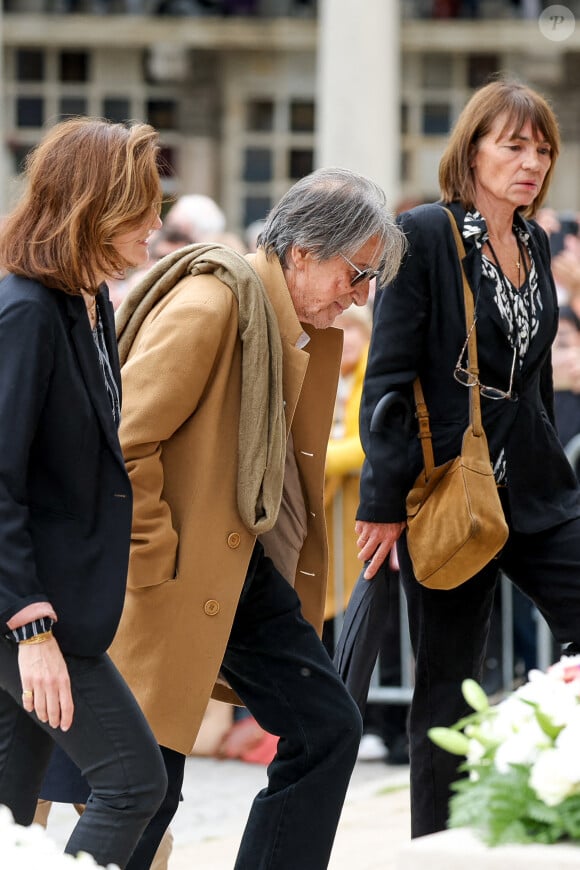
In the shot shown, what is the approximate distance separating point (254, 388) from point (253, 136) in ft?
61.1

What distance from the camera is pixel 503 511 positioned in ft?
14.5

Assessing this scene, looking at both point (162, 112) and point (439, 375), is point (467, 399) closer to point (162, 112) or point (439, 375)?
point (439, 375)

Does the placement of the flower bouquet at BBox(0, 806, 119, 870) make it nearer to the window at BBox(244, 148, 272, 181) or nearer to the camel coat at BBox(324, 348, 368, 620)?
the camel coat at BBox(324, 348, 368, 620)

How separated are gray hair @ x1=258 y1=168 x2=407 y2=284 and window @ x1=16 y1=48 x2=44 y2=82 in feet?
62.0

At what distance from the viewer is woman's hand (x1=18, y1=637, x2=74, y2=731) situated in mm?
3182

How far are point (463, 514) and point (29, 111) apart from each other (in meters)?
19.0

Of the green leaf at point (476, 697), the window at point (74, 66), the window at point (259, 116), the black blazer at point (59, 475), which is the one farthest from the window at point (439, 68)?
the green leaf at point (476, 697)

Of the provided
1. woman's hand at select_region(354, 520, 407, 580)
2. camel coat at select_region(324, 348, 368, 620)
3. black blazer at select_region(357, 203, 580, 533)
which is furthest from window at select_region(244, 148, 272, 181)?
woman's hand at select_region(354, 520, 407, 580)

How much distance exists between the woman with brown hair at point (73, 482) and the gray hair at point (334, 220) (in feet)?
2.19

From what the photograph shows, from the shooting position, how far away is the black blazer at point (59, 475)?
10.4 ft

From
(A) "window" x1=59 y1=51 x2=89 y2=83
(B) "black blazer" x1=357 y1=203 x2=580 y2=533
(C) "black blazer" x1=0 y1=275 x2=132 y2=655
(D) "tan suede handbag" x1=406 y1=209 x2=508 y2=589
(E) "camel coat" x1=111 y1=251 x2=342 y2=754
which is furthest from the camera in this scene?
(A) "window" x1=59 y1=51 x2=89 y2=83

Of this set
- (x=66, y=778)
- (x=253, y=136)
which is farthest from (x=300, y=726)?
(x=253, y=136)

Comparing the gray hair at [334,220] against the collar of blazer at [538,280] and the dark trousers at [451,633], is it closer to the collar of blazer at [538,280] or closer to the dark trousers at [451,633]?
the collar of blazer at [538,280]

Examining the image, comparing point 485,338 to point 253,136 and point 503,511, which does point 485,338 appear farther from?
point 253,136
